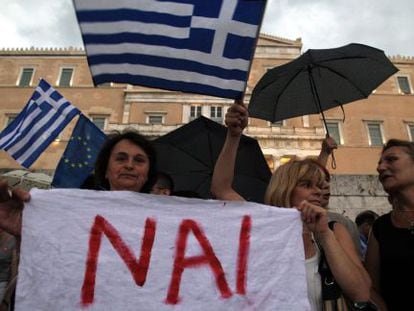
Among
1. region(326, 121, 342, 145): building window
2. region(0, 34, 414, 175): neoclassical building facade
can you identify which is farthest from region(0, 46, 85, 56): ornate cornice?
region(326, 121, 342, 145): building window

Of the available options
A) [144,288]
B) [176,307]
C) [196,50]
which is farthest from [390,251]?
[196,50]

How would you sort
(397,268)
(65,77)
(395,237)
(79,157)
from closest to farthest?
(397,268) < (395,237) < (79,157) < (65,77)

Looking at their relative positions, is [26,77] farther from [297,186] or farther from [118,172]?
[297,186]

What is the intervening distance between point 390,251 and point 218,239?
0.94 meters

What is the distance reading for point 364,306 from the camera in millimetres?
1756

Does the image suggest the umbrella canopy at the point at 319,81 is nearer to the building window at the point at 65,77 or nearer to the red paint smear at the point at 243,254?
the red paint smear at the point at 243,254

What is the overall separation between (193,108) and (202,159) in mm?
21251

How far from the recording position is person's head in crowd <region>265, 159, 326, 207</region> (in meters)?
2.17

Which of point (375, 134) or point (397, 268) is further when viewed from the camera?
point (375, 134)

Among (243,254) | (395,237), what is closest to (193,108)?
(395,237)

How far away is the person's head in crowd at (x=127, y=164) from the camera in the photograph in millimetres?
2229

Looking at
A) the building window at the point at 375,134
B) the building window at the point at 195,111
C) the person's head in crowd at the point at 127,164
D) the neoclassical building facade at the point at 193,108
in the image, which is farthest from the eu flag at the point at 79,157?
the building window at the point at 375,134

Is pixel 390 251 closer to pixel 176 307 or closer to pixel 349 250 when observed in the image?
pixel 349 250

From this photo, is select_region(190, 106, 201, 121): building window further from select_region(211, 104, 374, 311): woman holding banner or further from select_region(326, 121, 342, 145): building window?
select_region(211, 104, 374, 311): woman holding banner
